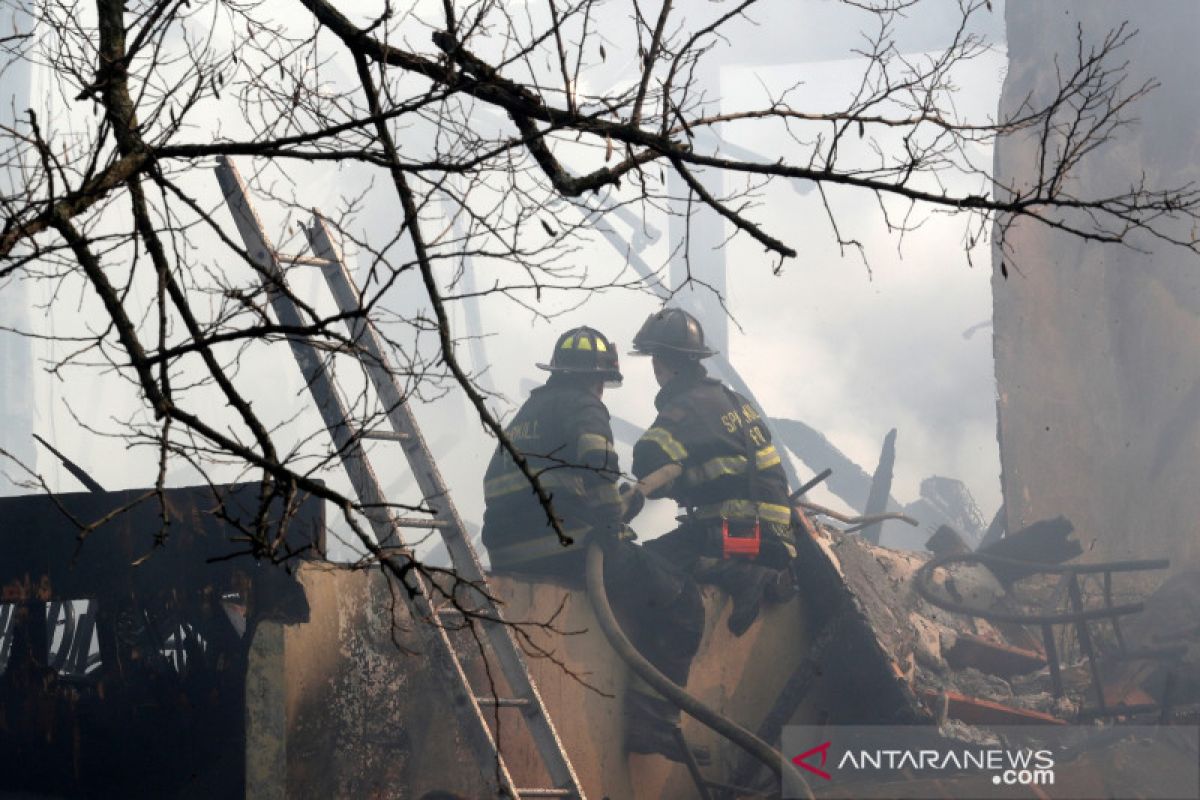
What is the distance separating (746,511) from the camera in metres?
6.52

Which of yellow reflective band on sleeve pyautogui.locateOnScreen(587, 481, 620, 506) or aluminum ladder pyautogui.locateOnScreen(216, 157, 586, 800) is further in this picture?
yellow reflective band on sleeve pyautogui.locateOnScreen(587, 481, 620, 506)

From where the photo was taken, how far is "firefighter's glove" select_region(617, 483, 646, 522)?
625 cm

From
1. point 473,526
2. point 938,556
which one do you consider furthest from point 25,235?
point 473,526

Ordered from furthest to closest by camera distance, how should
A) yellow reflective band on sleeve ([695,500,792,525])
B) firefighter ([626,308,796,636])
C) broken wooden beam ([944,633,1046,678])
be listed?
broken wooden beam ([944,633,1046,678]) < yellow reflective band on sleeve ([695,500,792,525]) < firefighter ([626,308,796,636])

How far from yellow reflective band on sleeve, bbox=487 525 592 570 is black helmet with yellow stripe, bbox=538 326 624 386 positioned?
1.02 metres

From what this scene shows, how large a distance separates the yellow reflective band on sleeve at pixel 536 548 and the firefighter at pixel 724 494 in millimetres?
456

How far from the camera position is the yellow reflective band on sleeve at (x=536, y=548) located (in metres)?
6.01

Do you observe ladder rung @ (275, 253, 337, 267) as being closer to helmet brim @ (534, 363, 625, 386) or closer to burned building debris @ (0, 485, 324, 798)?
burned building debris @ (0, 485, 324, 798)

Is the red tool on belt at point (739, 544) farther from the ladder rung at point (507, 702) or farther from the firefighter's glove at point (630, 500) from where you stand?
the ladder rung at point (507, 702)

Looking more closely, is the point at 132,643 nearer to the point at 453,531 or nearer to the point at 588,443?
the point at 453,531

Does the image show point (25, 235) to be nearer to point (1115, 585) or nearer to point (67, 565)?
point (67, 565)

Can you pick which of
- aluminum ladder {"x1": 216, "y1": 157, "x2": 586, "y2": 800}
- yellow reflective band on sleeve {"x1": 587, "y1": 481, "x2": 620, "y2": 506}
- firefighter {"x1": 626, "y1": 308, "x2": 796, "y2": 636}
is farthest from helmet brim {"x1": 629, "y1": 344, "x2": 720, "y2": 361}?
aluminum ladder {"x1": 216, "y1": 157, "x2": 586, "y2": 800}

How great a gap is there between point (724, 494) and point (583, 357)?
1.11 metres

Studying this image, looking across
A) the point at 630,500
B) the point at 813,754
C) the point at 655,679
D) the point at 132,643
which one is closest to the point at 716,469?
the point at 630,500
